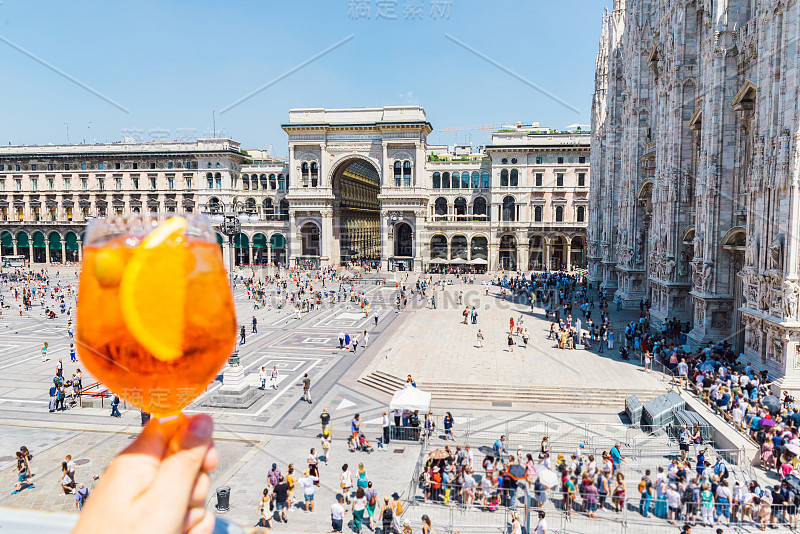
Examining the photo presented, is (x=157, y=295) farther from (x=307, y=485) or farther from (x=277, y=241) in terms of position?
(x=277, y=241)

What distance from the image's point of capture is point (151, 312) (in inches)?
73.8

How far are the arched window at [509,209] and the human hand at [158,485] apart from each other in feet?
244

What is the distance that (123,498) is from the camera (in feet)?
5.55

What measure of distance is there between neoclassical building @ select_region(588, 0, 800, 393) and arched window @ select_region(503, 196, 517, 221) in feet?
99.7

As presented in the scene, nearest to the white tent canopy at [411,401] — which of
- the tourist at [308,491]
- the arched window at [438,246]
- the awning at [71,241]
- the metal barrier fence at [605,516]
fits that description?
the metal barrier fence at [605,516]

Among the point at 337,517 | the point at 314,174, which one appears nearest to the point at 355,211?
the point at 314,174

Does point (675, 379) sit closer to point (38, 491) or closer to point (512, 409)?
point (512, 409)

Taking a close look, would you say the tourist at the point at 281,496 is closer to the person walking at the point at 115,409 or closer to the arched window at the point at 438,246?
the person walking at the point at 115,409

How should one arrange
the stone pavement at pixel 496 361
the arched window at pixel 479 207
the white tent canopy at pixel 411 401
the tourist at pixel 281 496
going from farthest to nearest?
1. the arched window at pixel 479 207
2. the stone pavement at pixel 496 361
3. the white tent canopy at pixel 411 401
4. the tourist at pixel 281 496

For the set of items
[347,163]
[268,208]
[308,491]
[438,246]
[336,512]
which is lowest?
[308,491]

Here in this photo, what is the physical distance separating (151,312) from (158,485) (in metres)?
0.56

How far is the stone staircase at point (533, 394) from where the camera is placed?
71.3ft

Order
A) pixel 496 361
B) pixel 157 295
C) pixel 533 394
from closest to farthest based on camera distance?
pixel 157 295 → pixel 533 394 → pixel 496 361

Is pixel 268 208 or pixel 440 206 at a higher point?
pixel 268 208
